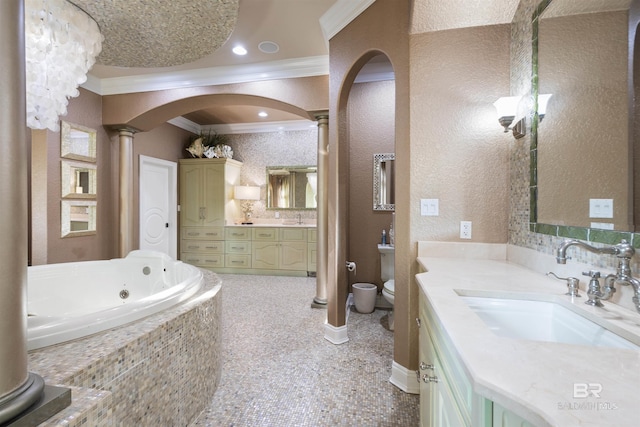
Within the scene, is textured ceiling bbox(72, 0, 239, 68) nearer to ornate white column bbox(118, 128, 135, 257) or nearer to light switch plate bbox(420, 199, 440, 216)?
light switch plate bbox(420, 199, 440, 216)

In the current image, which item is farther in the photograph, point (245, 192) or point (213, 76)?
point (245, 192)

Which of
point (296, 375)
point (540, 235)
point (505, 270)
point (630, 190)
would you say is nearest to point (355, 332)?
point (296, 375)

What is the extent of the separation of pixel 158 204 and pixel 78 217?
142cm

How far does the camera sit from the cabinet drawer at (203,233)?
5.05m

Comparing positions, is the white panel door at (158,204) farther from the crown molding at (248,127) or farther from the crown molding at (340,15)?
the crown molding at (340,15)

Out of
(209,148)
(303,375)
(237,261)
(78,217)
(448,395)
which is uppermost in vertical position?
(209,148)

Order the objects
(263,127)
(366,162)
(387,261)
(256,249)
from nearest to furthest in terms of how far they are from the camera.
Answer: (387,261), (366,162), (256,249), (263,127)

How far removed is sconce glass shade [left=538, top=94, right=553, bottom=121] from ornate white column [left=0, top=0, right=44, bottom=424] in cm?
187

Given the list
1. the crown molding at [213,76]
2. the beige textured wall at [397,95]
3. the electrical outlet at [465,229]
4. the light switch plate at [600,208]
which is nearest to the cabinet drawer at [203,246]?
the crown molding at [213,76]

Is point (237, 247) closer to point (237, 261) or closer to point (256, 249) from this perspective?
point (237, 261)

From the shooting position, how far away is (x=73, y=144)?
11.0 feet

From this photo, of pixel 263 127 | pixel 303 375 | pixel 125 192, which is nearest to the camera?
pixel 303 375

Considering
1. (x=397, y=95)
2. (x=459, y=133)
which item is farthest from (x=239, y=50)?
(x=459, y=133)

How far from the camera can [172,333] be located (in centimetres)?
140
